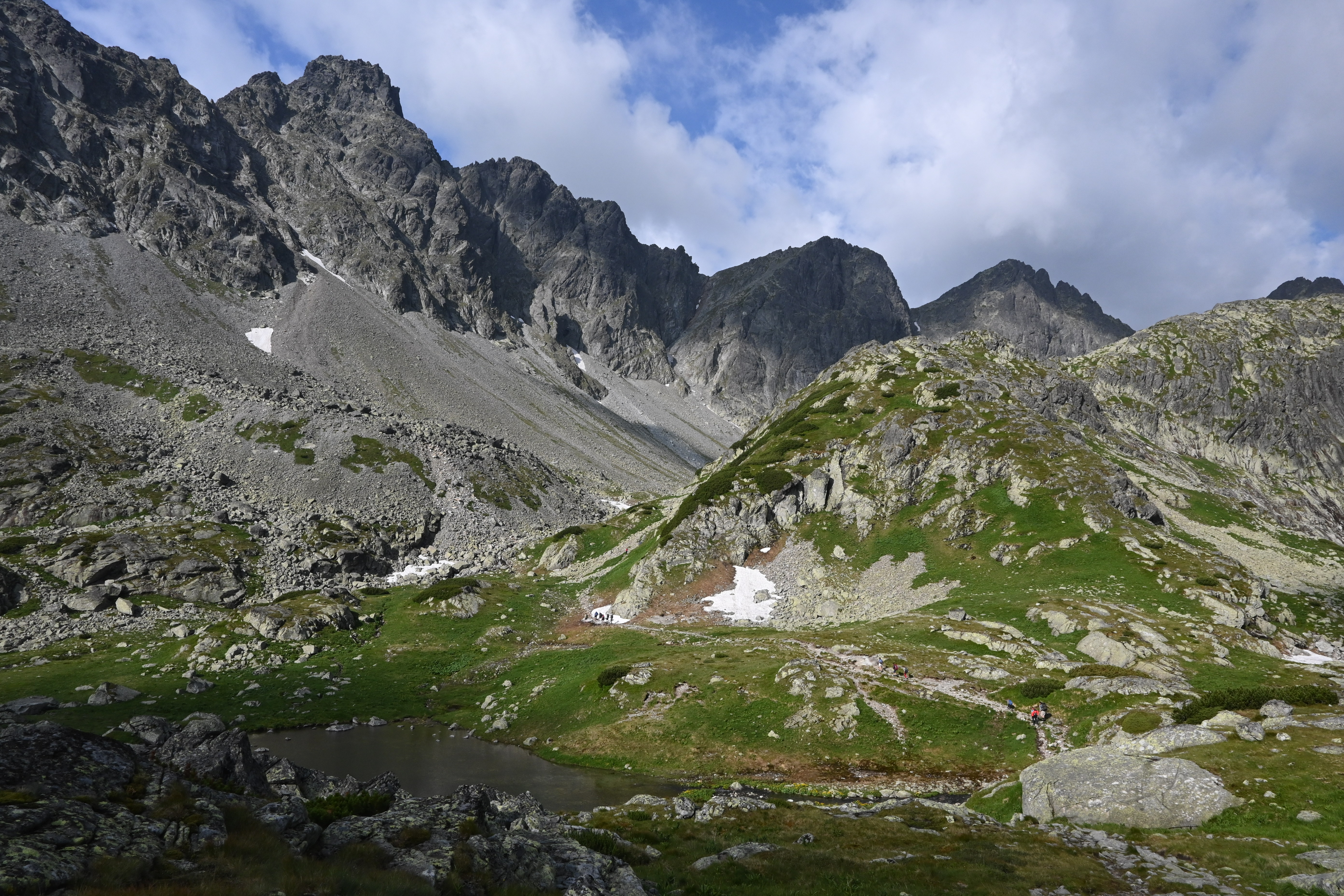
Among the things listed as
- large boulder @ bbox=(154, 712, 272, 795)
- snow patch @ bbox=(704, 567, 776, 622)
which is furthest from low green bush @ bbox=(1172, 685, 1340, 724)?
large boulder @ bbox=(154, 712, 272, 795)

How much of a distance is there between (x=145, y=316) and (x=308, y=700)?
197572 millimetres

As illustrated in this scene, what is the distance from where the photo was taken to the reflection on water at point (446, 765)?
129 ft

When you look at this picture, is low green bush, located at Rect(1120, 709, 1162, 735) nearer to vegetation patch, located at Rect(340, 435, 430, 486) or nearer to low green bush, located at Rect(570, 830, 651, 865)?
low green bush, located at Rect(570, 830, 651, 865)

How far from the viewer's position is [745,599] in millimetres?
80062

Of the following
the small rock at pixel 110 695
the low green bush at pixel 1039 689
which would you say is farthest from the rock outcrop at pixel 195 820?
the small rock at pixel 110 695

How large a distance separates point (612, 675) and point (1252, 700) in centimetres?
4393

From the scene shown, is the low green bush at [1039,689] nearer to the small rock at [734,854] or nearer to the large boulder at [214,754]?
the small rock at [734,854]

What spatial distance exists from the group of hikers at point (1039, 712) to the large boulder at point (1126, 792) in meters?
13.7

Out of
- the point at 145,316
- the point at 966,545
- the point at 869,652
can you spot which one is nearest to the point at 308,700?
the point at 869,652

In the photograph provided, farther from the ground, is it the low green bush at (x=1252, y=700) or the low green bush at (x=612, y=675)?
the low green bush at (x=1252, y=700)

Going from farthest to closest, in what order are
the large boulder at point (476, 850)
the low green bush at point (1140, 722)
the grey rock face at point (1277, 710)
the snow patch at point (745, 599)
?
1. the snow patch at point (745, 599)
2. the low green bush at point (1140, 722)
3. the grey rock face at point (1277, 710)
4. the large boulder at point (476, 850)

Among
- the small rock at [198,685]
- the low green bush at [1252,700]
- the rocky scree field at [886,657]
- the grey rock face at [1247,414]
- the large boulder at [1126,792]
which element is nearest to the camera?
the large boulder at [1126,792]

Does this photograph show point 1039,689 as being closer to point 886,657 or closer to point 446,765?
point 886,657

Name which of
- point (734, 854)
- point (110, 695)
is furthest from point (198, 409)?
point (734, 854)
